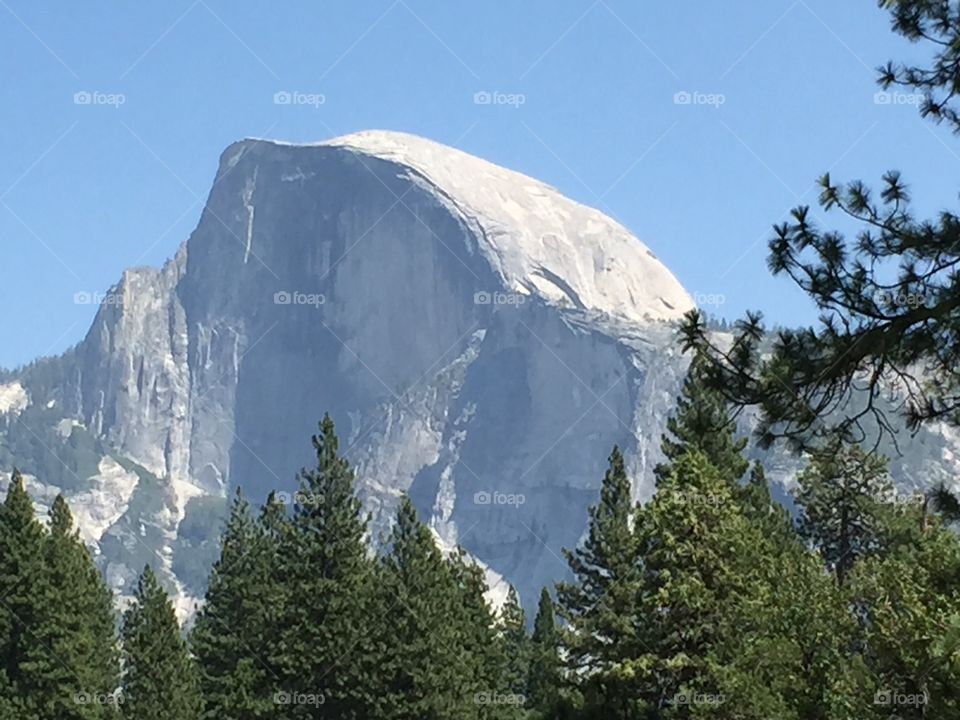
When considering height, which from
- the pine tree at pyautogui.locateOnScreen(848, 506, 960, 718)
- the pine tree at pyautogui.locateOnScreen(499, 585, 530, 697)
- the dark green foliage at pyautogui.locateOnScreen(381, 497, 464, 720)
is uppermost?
the pine tree at pyautogui.locateOnScreen(499, 585, 530, 697)

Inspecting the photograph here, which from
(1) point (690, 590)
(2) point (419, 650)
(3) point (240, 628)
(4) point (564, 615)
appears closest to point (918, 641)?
(1) point (690, 590)

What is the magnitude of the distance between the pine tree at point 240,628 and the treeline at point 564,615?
175 mm

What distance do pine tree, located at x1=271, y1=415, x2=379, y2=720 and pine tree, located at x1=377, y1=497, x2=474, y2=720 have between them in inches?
38.7

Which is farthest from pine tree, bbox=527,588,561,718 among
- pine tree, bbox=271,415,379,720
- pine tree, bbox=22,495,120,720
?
pine tree, bbox=22,495,120,720

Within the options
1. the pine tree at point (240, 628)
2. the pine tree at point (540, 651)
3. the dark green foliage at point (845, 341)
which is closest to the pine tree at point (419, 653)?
the pine tree at point (540, 651)

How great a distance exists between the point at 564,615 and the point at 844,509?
62.0 ft

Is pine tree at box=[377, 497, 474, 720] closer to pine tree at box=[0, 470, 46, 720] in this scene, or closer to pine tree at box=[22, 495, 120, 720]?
pine tree at box=[22, 495, 120, 720]

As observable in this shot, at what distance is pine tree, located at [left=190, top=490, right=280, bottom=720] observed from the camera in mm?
77562

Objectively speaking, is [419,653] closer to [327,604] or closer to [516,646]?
[327,604]

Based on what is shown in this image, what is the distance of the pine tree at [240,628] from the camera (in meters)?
77.6

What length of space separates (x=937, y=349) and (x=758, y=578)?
81.1 feet

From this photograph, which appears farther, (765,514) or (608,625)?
(765,514)

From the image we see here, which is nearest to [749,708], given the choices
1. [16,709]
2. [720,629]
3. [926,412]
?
[720,629]

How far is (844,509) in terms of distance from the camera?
78.5 metres
